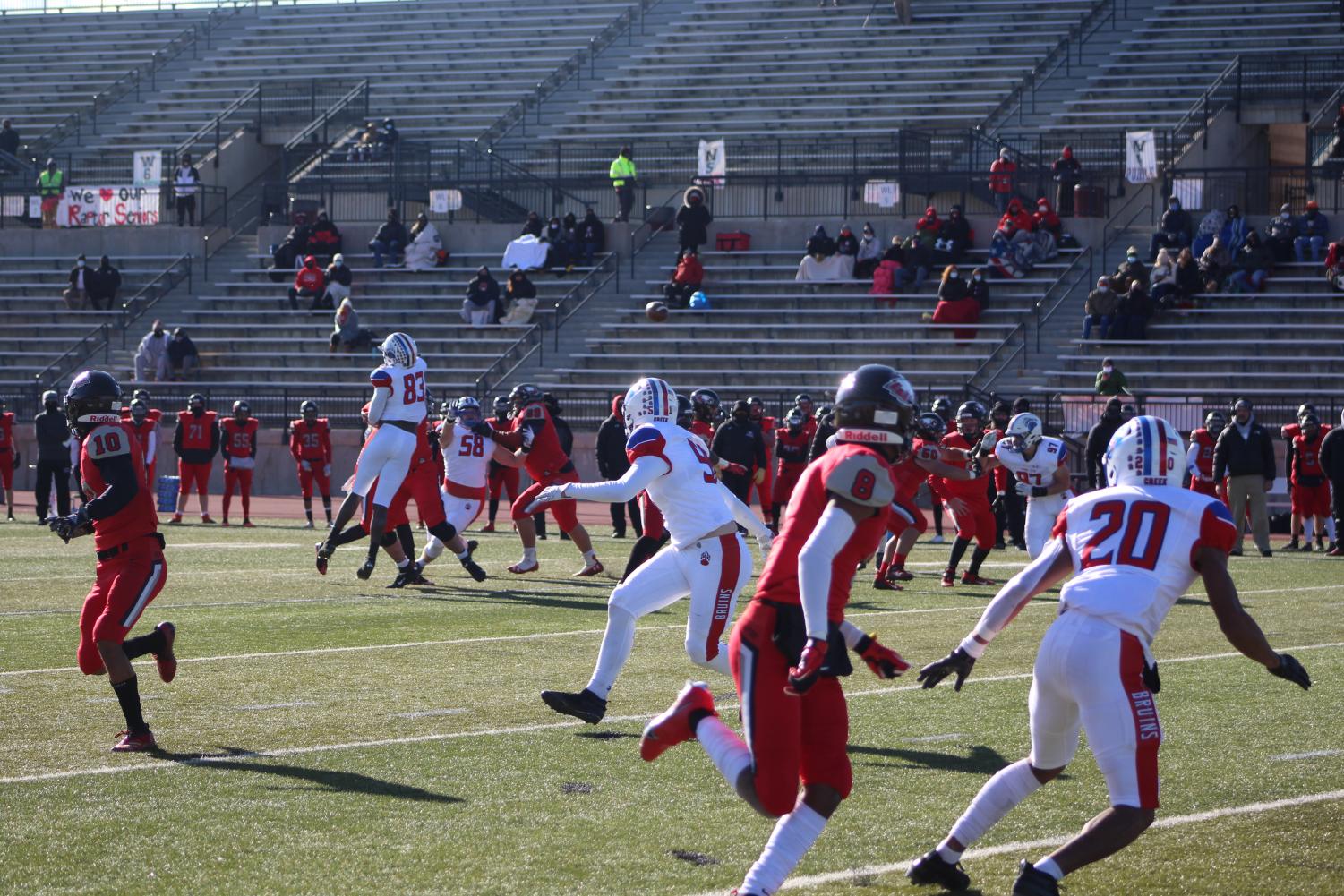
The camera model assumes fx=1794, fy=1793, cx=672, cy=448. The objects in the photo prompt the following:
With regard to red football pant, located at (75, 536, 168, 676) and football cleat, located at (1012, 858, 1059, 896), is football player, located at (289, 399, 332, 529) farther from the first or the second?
football cleat, located at (1012, 858, 1059, 896)

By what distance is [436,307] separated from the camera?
102 feet

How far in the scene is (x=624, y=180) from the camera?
31.8 metres

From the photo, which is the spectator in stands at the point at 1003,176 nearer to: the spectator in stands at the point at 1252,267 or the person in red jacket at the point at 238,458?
the spectator in stands at the point at 1252,267

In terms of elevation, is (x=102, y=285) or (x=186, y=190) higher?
(x=186, y=190)

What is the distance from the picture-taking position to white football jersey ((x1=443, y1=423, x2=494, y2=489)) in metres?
16.5

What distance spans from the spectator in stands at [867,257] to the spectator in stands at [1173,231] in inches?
178

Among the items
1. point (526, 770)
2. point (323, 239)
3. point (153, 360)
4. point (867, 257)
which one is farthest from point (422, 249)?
point (526, 770)

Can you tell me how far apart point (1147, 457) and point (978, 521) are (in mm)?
10074

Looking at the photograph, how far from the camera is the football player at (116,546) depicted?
25.8ft

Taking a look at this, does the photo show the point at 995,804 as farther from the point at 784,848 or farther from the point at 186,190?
the point at 186,190

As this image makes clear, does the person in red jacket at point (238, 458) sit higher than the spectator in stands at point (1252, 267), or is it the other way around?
the spectator in stands at point (1252, 267)

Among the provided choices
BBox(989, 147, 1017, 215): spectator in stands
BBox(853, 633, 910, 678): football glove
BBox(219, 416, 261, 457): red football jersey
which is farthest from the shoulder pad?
BBox(989, 147, 1017, 215): spectator in stands

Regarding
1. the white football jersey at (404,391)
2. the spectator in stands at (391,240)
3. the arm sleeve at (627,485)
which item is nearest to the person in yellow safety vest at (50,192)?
the spectator in stands at (391,240)

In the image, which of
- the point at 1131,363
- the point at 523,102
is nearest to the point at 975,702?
the point at 1131,363
